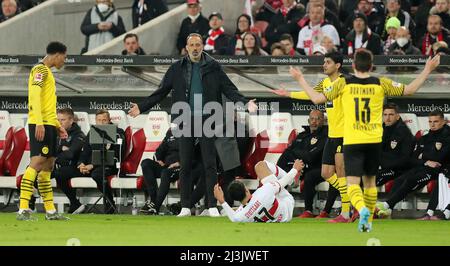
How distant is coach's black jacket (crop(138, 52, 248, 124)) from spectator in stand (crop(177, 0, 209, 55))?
5.46 meters

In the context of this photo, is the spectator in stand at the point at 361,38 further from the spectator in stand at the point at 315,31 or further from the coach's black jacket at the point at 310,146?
the coach's black jacket at the point at 310,146

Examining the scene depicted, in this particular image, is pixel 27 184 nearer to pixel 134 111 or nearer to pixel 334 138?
pixel 134 111

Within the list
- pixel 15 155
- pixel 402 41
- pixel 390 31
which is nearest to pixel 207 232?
pixel 15 155

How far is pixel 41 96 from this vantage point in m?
15.7

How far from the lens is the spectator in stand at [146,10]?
→ 968 inches

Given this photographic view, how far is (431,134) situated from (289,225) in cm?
375

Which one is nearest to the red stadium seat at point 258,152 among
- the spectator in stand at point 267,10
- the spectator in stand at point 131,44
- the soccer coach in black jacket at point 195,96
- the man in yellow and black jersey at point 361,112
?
the soccer coach in black jacket at point 195,96

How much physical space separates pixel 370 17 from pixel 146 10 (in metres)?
4.71

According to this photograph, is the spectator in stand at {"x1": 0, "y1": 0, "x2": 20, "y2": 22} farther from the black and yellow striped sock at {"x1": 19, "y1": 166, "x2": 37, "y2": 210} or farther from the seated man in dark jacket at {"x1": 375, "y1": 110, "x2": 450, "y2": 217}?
the seated man in dark jacket at {"x1": 375, "y1": 110, "x2": 450, "y2": 217}

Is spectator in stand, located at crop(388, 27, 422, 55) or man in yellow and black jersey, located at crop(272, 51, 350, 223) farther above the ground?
spectator in stand, located at crop(388, 27, 422, 55)

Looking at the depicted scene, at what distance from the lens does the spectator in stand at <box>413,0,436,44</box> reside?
2175 cm

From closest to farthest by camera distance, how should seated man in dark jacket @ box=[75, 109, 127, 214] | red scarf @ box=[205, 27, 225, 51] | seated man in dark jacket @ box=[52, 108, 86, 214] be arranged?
seated man in dark jacket @ box=[75, 109, 127, 214]
seated man in dark jacket @ box=[52, 108, 86, 214]
red scarf @ box=[205, 27, 225, 51]

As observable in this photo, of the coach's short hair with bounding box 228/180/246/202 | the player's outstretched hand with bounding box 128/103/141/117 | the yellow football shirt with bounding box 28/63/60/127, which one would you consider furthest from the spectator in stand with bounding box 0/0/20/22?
the coach's short hair with bounding box 228/180/246/202

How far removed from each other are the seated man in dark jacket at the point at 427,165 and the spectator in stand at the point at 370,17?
4.34 metres
